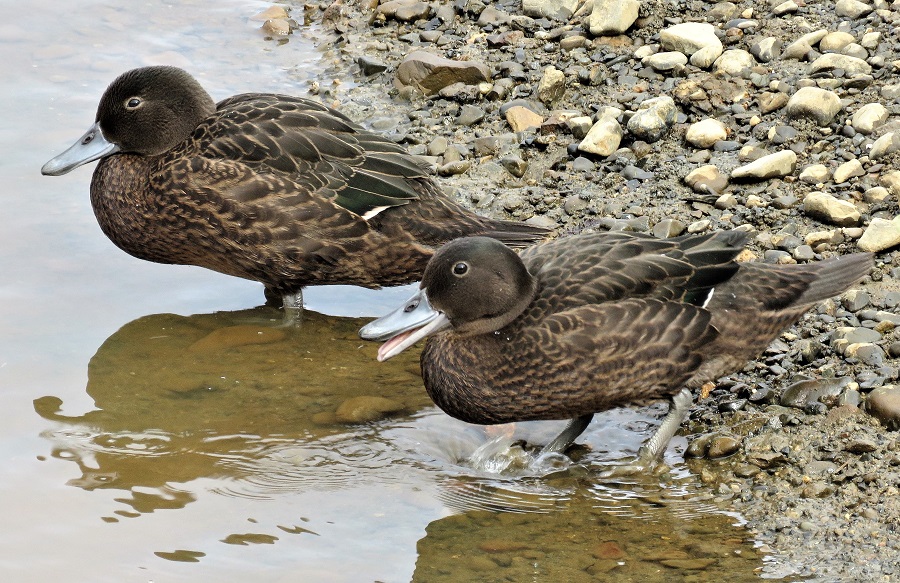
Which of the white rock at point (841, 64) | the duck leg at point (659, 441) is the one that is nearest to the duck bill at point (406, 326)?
the duck leg at point (659, 441)

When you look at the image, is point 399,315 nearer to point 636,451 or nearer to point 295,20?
point 636,451

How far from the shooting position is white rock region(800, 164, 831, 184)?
695cm

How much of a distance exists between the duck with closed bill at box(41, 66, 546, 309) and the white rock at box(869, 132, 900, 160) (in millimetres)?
2074

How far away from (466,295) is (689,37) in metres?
3.74

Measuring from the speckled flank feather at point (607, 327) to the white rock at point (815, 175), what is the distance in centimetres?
145

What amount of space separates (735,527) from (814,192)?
2.58 metres

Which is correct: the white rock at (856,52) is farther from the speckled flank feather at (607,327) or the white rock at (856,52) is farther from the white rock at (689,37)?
the speckled flank feather at (607,327)

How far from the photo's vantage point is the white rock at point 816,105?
24.0 feet

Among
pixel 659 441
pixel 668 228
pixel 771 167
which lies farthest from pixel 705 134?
pixel 659 441

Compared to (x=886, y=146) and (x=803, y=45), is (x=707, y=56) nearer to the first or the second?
(x=803, y=45)

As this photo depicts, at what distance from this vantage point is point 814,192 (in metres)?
6.77

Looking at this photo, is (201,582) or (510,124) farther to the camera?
(510,124)

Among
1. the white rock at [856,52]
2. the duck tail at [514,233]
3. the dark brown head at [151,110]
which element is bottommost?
the duck tail at [514,233]

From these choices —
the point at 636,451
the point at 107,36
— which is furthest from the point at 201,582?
the point at 107,36
